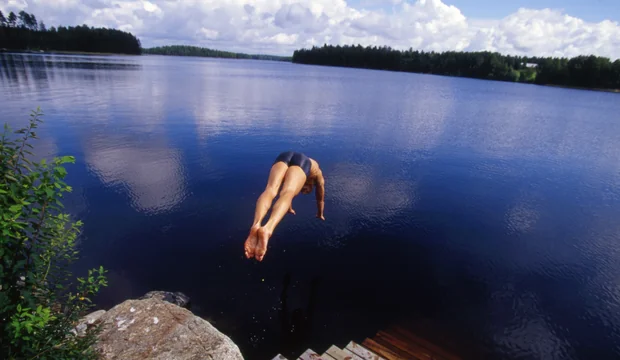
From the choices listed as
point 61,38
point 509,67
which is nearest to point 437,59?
point 509,67

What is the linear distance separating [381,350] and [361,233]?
21.8 feet

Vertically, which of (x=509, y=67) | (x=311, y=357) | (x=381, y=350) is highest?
(x=509, y=67)

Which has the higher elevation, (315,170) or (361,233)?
(315,170)

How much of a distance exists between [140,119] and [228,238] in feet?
76.4

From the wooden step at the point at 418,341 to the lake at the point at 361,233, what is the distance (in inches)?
18.1

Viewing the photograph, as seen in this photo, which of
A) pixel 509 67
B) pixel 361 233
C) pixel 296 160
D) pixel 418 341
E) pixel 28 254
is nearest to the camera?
pixel 28 254

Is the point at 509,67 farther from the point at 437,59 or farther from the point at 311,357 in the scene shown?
the point at 311,357

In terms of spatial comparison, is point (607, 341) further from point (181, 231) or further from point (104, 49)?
point (104, 49)

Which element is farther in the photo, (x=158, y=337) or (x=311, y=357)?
(x=311, y=357)

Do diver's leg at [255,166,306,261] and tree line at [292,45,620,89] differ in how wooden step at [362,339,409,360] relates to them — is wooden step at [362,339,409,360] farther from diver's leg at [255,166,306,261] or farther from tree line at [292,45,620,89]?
tree line at [292,45,620,89]

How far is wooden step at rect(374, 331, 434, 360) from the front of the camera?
858cm

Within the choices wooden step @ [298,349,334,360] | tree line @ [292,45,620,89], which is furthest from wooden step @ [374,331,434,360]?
tree line @ [292,45,620,89]

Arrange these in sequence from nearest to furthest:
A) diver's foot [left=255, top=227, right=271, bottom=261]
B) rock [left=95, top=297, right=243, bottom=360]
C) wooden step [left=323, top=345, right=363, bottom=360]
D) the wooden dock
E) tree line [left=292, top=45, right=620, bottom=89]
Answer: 1. rock [left=95, top=297, right=243, bottom=360]
2. diver's foot [left=255, top=227, right=271, bottom=261]
3. wooden step [left=323, top=345, right=363, bottom=360]
4. the wooden dock
5. tree line [left=292, top=45, right=620, bottom=89]

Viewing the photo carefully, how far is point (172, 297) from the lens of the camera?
1009 cm
